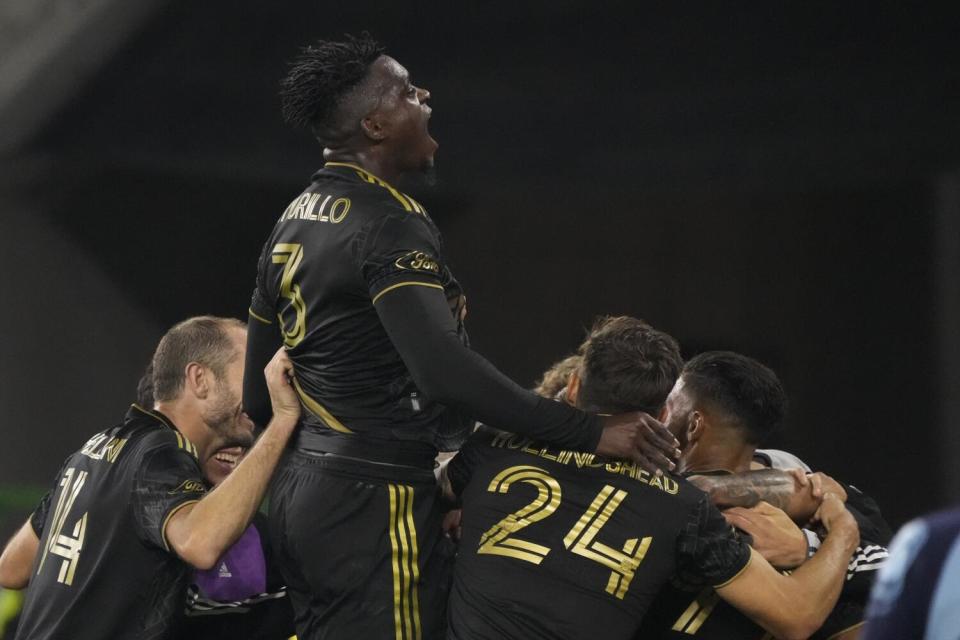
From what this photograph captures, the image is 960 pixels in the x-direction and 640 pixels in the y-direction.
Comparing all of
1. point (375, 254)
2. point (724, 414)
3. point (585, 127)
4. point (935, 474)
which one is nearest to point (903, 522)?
point (935, 474)

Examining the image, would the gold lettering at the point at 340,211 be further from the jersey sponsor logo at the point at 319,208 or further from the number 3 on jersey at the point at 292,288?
the number 3 on jersey at the point at 292,288

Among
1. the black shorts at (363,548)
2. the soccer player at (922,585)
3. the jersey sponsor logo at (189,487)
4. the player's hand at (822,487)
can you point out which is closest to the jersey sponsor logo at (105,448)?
the jersey sponsor logo at (189,487)

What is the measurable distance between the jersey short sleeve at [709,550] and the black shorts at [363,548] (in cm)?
54

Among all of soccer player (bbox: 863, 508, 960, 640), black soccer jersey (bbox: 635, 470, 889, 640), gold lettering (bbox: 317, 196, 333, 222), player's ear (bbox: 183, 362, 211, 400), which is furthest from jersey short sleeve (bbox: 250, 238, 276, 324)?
soccer player (bbox: 863, 508, 960, 640)

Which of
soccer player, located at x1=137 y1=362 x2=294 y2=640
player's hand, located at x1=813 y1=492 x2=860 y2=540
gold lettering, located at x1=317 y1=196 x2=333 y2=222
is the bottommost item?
soccer player, located at x1=137 y1=362 x2=294 y2=640

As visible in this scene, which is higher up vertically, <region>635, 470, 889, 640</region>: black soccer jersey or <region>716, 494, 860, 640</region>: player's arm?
<region>716, 494, 860, 640</region>: player's arm

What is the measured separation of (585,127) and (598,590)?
7134 millimetres

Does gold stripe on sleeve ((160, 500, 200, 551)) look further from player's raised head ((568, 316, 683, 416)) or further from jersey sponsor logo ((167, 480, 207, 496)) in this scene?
player's raised head ((568, 316, 683, 416))

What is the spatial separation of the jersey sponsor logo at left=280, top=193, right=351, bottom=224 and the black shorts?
0.51 meters

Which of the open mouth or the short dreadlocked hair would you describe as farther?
the open mouth

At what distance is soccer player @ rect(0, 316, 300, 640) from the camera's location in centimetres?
295

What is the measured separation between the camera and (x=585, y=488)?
275 cm

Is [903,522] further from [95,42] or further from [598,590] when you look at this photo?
[598,590]

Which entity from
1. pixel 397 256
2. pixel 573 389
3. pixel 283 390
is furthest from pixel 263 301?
pixel 573 389
